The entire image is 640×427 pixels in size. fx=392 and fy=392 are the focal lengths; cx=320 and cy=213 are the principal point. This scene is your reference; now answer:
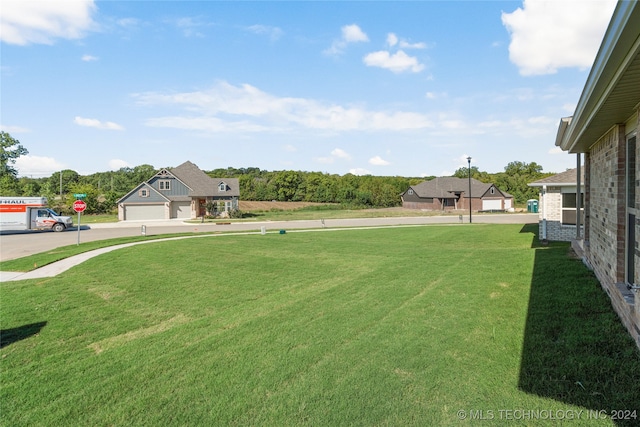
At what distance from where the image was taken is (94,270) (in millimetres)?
12508

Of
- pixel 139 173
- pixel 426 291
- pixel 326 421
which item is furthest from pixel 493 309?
pixel 139 173

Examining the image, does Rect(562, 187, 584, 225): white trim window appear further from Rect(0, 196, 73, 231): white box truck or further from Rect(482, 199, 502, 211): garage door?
Rect(482, 199, 502, 211): garage door

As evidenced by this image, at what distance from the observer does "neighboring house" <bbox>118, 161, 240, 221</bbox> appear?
44062 mm

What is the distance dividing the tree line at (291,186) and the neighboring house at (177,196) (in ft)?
42.0

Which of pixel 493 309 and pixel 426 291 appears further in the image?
pixel 426 291

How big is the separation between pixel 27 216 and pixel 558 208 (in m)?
Answer: 34.1

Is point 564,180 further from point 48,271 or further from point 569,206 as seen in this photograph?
point 48,271

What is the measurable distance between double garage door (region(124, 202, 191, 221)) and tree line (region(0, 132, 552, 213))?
507 inches

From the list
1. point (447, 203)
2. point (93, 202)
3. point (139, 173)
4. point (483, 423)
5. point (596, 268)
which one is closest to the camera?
point (483, 423)

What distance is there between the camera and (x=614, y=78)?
400cm

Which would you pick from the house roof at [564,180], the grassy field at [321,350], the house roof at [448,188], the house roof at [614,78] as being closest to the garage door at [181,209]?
the house roof at [448,188]

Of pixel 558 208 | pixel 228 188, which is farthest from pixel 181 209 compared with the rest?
pixel 558 208

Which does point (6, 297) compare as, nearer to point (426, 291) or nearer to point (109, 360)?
point (109, 360)

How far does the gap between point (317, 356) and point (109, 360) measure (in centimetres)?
297
